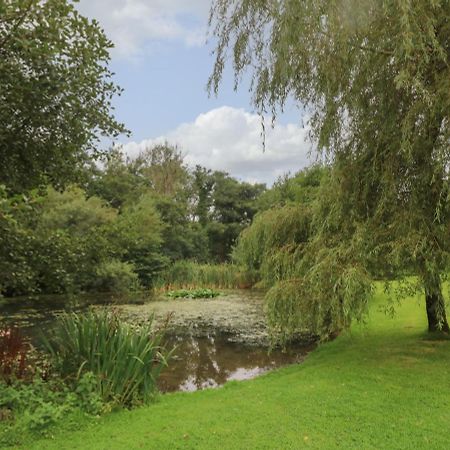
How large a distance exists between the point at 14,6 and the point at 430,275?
496cm

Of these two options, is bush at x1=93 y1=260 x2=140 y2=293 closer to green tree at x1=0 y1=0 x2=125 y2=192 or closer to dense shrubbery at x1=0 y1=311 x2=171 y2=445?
dense shrubbery at x1=0 y1=311 x2=171 y2=445

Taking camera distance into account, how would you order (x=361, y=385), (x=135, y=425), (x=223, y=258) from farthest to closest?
1. (x=223, y=258)
2. (x=361, y=385)
3. (x=135, y=425)

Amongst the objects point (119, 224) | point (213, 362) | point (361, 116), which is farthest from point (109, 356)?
point (361, 116)

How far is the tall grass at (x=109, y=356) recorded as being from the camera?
4766 mm

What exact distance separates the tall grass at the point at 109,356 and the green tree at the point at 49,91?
1863mm

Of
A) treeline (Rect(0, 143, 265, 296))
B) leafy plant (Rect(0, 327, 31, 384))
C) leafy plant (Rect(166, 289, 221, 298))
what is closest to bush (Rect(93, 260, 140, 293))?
treeline (Rect(0, 143, 265, 296))

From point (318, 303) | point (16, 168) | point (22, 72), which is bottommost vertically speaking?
point (318, 303)

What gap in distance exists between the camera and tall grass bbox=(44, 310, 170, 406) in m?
4.77

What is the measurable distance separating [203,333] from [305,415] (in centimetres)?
698

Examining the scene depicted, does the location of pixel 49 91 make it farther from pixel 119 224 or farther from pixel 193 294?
pixel 193 294

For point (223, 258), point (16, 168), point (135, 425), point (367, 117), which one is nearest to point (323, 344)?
point (367, 117)

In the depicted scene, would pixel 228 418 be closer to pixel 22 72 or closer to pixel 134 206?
pixel 22 72

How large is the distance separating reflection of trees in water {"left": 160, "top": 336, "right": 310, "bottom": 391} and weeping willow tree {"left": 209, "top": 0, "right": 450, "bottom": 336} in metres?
1.82

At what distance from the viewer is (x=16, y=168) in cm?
369
